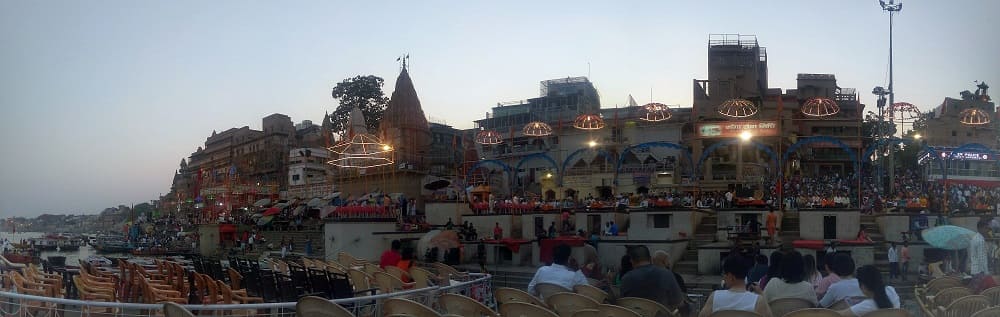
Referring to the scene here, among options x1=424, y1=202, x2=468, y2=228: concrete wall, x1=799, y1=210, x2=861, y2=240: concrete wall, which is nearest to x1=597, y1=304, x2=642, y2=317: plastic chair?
x1=799, y1=210, x2=861, y2=240: concrete wall

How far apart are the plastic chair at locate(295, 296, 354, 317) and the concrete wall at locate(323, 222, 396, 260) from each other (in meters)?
21.5

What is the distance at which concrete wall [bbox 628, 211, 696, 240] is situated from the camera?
23.0 metres

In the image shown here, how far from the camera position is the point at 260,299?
935cm

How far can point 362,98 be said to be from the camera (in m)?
62.8

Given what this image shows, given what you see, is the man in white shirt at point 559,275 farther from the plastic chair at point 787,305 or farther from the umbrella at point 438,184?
the umbrella at point 438,184

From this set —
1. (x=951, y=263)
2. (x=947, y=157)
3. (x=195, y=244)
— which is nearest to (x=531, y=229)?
(x=951, y=263)

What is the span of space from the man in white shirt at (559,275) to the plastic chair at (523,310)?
243cm

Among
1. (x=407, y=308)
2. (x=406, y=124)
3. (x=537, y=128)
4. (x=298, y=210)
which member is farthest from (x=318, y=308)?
(x=406, y=124)

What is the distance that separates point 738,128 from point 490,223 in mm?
A: 16636

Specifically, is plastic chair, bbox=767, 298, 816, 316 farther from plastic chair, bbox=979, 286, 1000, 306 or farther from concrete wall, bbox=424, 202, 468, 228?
concrete wall, bbox=424, 202, 468, 228

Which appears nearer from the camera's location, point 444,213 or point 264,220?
point 444,213

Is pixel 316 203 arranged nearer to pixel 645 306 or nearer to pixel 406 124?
pixel 406 124

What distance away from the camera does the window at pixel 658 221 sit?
2325 centimetres

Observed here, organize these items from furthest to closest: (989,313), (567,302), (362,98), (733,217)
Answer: (362,98) < (733,217) < (567,302) < (989,313)
